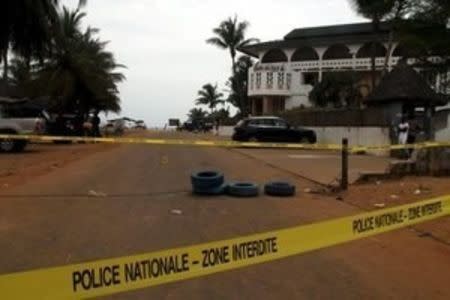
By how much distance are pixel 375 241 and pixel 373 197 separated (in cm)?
493

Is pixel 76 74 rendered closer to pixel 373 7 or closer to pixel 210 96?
pixel 373 7

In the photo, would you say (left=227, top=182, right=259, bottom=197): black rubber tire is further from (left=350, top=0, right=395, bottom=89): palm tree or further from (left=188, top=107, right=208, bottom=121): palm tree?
(left=188, top=107, right=208, bottom=121): palm tree

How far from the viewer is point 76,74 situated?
5322 centimetres

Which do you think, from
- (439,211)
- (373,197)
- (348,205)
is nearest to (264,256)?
(439,211)

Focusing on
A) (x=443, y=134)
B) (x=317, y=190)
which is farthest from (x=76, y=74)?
(x=317, y=190)

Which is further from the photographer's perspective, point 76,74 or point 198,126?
point 198,126

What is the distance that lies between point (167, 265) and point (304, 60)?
73296 mm

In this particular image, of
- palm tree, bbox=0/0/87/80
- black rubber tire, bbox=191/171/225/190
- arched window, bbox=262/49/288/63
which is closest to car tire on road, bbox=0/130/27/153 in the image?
palm tree, bbox=0/0/87/80

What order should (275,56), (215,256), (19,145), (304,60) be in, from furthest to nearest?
1. (275,56)
2. (304,60)
3. (19,145)
4. (215,256)

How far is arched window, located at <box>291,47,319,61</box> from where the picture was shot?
7631 centimetres

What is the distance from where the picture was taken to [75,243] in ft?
30.3

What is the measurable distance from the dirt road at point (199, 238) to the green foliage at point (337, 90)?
157 feet

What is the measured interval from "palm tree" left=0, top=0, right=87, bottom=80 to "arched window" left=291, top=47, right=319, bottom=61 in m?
42.5

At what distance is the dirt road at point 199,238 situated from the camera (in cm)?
724
